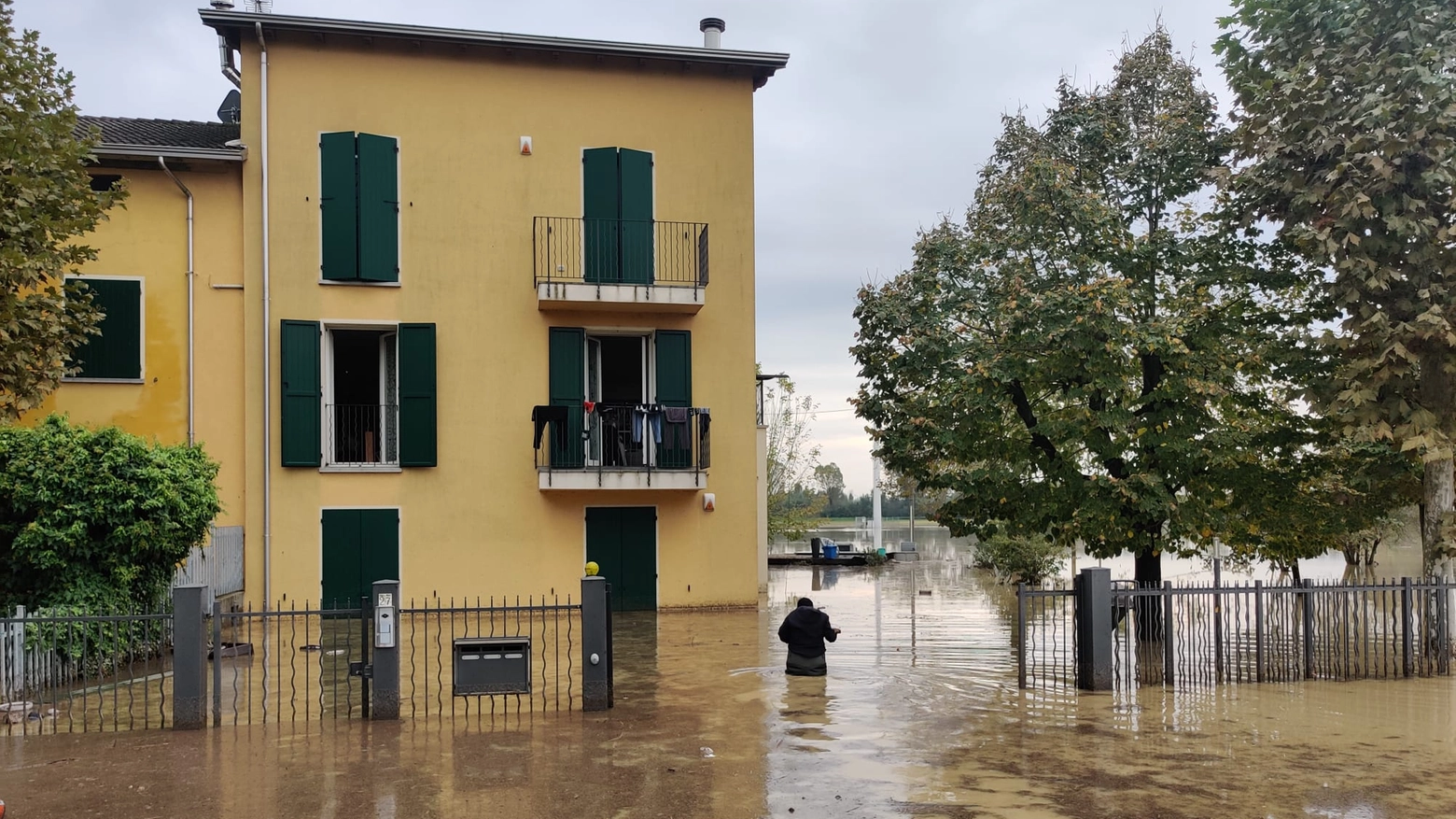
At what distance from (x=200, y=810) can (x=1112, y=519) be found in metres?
11.6

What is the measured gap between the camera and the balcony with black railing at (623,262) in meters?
18.6

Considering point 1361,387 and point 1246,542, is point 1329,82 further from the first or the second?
point 1246,542

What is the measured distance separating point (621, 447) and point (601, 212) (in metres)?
4.12

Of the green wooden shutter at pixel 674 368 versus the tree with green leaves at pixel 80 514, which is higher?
the green wooden shutter at pixel 674 368

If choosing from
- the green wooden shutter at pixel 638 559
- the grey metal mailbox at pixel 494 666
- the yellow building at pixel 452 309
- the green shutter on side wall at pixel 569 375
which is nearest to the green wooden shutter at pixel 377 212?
the yellow building at pixel 452 309

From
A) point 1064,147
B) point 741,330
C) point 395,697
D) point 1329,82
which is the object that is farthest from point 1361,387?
point 395,697

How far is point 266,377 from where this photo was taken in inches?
706

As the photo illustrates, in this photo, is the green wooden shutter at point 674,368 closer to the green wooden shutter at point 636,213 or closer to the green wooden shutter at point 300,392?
the green wooden shutter at point 636,213

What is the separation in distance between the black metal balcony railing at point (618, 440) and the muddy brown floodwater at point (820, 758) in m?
6.55

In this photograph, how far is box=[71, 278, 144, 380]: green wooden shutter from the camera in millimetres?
17562

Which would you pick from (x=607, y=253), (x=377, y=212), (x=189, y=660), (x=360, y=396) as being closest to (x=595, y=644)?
(x=189, y=660)

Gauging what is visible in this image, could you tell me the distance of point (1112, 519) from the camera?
14.9 m

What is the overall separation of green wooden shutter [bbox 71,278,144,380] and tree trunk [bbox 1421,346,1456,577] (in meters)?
18.8

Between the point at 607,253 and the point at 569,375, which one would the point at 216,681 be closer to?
the point at 569,375
